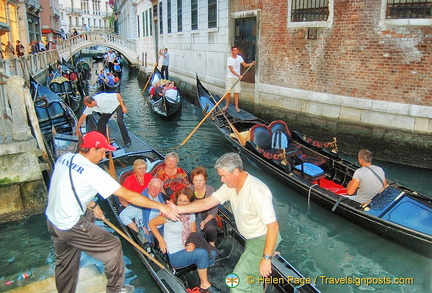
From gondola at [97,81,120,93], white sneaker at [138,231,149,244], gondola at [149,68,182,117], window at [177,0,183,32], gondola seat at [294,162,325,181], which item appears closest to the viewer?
white sneaker at [138,231,149,244]

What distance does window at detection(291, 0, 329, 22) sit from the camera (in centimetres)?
732

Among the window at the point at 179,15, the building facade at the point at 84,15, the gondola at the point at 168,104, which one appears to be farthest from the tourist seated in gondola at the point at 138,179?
the building facade at the point at 84,15

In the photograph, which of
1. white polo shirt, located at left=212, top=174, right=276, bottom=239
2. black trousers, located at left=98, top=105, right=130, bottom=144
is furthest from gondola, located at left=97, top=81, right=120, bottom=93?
white polo shirt, located at left=212, top=174, right=276, bottom=239

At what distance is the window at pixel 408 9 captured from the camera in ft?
19.4

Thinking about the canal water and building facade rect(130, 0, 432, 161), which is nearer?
the canal water

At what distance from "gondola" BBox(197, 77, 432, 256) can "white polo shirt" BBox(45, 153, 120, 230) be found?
301 cm

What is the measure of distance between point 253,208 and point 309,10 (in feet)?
21.2

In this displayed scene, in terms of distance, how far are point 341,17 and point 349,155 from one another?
263cm

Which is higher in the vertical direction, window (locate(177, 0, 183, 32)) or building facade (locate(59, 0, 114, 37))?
building facade (locate(59, 0, 114, 37))

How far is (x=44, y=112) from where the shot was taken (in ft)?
26.6

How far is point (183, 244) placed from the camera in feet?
10.2

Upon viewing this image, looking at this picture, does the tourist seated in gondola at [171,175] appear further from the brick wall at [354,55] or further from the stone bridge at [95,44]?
the stone bridge at [95,44]

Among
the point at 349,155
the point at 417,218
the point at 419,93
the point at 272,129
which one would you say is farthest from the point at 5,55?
the point at 417,218

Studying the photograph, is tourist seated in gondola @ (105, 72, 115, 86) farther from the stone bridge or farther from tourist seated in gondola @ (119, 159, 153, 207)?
tourist seated in gondola @ (119, 159, 153, 207)
